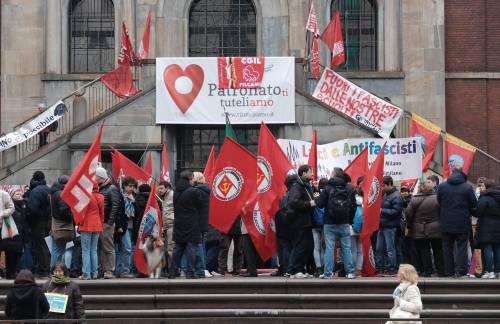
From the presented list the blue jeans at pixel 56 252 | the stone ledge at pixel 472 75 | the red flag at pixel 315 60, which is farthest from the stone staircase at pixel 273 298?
the stone ledge at pixel 472 75

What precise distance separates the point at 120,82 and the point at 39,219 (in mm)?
9614

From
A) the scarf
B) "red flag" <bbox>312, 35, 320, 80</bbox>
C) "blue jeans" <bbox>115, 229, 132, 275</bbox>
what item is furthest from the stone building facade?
the scarf

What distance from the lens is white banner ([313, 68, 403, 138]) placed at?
3000 centimetres

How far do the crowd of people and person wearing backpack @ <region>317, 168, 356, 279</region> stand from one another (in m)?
0.02

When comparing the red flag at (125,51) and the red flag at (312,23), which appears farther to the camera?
the red flag at (125,51)

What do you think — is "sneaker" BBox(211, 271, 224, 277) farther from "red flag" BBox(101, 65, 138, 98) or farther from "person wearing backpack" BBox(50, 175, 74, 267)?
"red flag" BBox(101, 65, 138, 98)

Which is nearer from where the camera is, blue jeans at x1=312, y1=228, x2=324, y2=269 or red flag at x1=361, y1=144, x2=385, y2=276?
red flag at x1=361, y1=144, x2=385, y2=276

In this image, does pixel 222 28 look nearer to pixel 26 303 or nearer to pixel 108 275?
pixel 108 275

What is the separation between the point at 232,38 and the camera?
35.2m

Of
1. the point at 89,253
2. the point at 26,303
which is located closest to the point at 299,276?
the point at 89,253

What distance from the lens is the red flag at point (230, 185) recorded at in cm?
2302

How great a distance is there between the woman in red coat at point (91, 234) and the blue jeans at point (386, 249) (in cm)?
453

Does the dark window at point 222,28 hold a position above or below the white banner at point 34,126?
above

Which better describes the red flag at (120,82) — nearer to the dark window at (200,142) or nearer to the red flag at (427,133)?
the dark window at (200,142)
